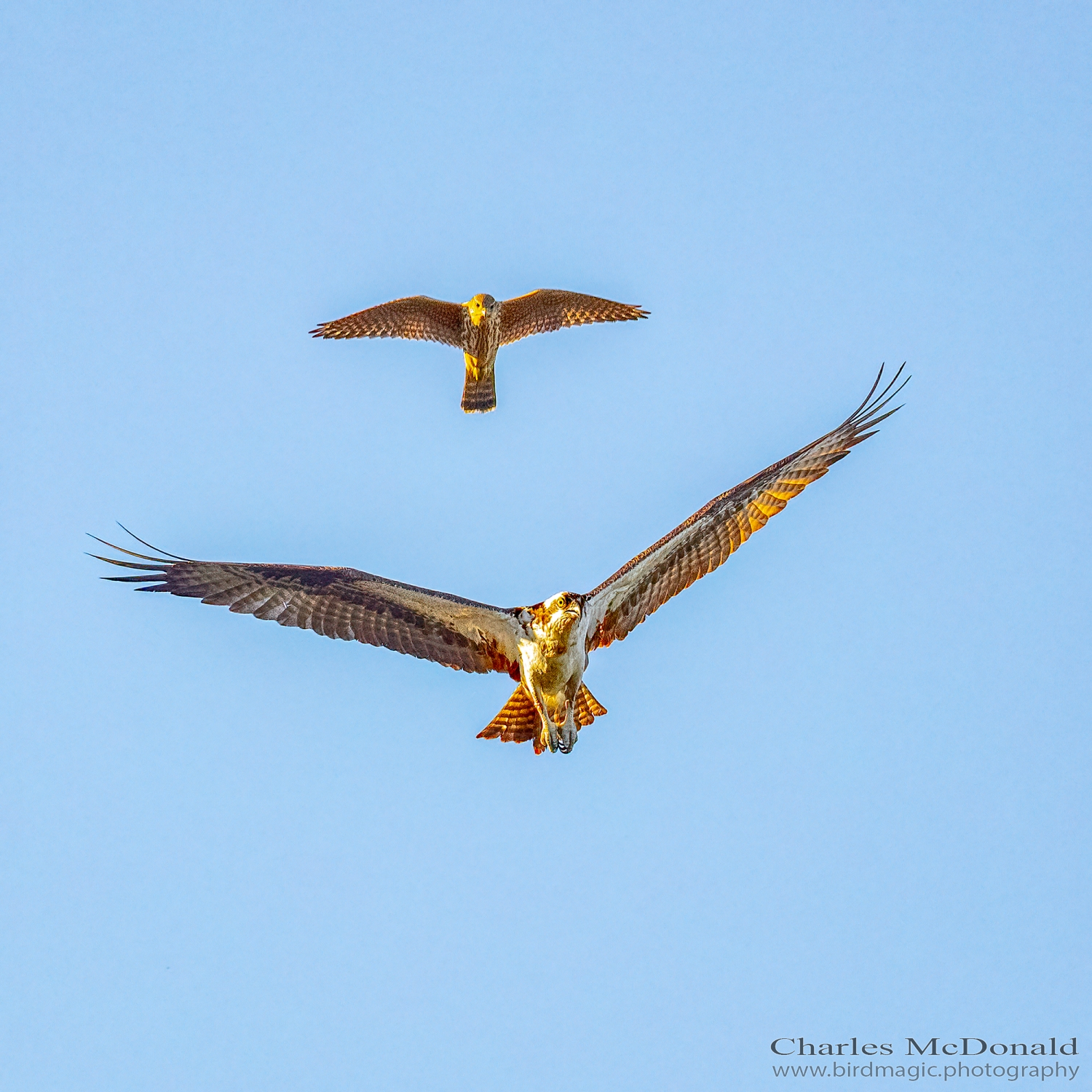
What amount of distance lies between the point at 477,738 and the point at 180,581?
274cm

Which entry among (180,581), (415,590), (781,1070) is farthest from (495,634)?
(781,1070)

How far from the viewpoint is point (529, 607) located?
10711mm

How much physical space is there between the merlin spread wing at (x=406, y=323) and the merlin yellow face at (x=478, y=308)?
0.80ft

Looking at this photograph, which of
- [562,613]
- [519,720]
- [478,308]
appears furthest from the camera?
[478,308]

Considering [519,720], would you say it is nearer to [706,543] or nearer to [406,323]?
[706,543]

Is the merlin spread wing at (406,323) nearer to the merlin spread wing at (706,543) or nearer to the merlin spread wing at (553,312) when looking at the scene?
the merlin spread wing at (553,312)

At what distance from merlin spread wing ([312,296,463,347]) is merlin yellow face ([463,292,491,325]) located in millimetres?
244

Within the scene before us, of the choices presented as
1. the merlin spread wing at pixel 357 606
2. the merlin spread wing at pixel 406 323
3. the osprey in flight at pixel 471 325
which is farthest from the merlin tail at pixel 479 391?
the merlin spread wing at pixel 357 606

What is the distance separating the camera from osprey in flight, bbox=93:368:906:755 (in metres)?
10.6

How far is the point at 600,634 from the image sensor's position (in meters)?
11.2

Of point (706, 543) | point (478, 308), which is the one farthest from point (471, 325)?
→ point (706, 543)

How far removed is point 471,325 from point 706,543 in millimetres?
6182

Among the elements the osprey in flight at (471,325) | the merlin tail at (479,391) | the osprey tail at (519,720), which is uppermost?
the osprey in flight at (471,325)

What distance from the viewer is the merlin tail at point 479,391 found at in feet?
53.6
